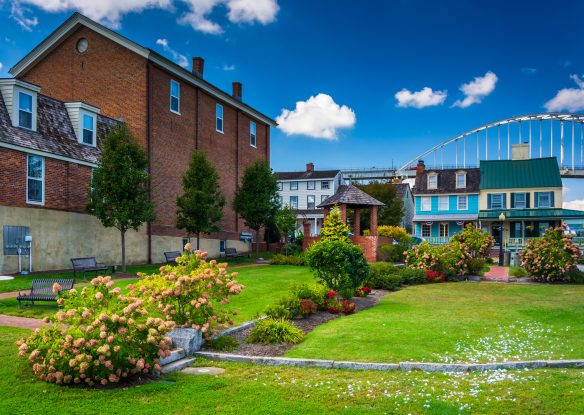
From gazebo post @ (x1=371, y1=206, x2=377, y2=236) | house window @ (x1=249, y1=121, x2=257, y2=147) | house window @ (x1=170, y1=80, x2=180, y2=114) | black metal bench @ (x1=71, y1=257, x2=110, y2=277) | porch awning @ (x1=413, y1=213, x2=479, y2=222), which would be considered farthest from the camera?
porch awning @ (x1=413, y1=213, x2=479, y2=222)

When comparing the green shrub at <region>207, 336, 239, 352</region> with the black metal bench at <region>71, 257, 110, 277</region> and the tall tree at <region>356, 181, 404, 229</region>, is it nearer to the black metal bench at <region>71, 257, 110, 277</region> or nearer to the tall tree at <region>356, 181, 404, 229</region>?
the black metal bench at <region>71, 257, 110, 277</region>

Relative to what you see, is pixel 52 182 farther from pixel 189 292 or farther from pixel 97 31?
pixel 189 292

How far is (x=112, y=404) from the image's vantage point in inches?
258

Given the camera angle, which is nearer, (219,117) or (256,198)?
(256,198)

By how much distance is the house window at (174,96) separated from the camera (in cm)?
3059

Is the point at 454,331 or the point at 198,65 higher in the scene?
the point at 198,65

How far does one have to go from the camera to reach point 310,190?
6850 cm

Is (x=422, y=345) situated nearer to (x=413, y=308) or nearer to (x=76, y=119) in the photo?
(x=413, y=308)

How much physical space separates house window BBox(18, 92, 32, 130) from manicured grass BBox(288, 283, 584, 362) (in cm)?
1649

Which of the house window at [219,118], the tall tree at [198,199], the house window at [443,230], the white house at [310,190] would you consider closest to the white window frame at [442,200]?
the house window at [443,230]

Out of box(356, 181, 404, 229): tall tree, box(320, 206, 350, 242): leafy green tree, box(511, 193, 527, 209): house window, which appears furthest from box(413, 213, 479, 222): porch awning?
box(320, 206, 350, 242): leafy green tree

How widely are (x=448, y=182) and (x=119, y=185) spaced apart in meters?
42.0

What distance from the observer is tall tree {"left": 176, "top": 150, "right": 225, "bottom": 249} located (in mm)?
27109

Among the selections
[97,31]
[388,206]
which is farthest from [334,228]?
[388,206]
